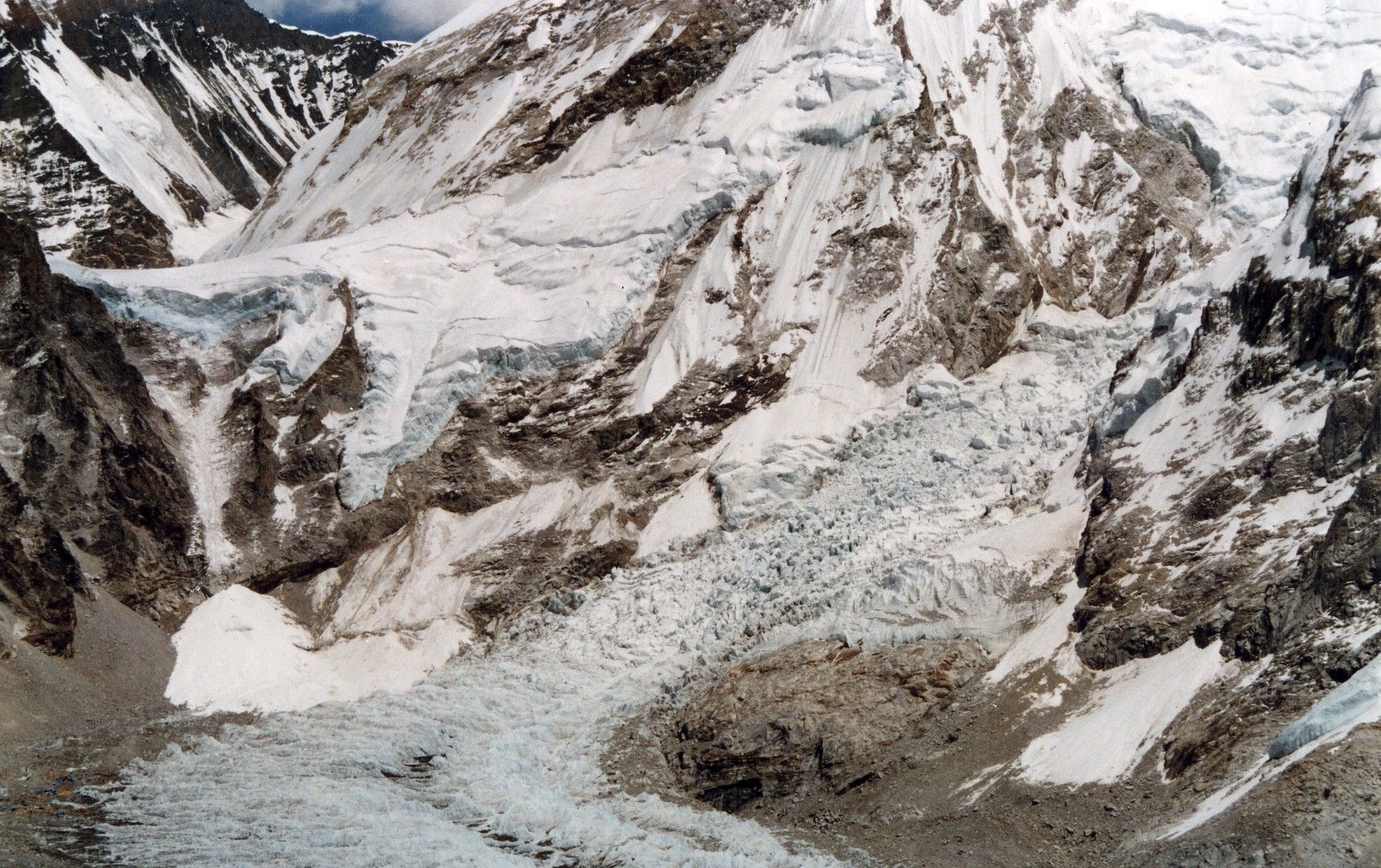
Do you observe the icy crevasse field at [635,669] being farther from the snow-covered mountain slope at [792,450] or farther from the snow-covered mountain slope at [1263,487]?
the snow-covered mountain slope at [1263,487]

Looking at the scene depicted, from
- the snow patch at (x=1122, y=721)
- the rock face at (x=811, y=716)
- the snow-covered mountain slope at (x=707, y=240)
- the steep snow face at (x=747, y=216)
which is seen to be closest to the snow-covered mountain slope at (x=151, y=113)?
the steep snow face at (x=747, y=216)

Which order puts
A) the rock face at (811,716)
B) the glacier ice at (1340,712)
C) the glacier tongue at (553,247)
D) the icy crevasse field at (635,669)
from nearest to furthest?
the glacier ice at (1340,712)
the icy crevasse field at (635,669)
the rock face at (811,716)
the glacier tongue at (553,247)

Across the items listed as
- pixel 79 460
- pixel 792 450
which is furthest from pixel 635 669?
pixel 79 460

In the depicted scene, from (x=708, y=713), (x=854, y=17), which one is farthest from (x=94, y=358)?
(x=854, y=17)

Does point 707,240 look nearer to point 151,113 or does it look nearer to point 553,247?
point 553,247

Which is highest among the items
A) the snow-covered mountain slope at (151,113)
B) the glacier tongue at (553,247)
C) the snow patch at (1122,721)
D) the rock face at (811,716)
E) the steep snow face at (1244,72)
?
the snow-covered mountain slope at (151,113)

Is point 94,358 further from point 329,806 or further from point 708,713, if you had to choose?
point 708,713

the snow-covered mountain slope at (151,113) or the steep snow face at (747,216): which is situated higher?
the snow-covered mountain slope at (151,113)
